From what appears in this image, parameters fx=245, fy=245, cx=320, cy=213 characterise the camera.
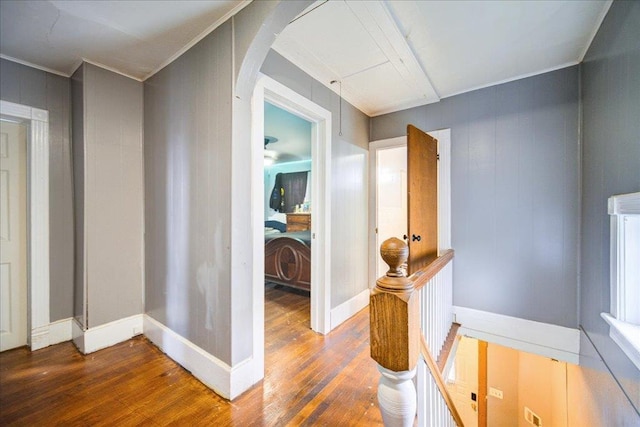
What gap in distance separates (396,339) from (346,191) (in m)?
2.04

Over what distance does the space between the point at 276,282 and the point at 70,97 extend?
297 centimetres

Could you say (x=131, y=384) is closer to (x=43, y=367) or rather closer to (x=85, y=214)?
(x=43, y=367)

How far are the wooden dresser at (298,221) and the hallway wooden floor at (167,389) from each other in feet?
12.6

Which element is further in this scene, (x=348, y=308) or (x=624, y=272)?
(x=348, y=308)

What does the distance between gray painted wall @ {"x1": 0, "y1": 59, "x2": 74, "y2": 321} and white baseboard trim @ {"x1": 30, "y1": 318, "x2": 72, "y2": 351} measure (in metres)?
0.06

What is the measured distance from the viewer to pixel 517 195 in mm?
2281

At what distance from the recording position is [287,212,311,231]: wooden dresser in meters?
5.92

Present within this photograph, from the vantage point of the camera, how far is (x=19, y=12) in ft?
4.78

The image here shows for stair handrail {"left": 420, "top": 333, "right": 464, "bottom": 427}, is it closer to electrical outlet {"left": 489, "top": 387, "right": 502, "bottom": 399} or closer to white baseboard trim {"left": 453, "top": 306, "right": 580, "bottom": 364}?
white baseboard trim {"left": 453, "top": 306, "right": 580, "bottom": 364}

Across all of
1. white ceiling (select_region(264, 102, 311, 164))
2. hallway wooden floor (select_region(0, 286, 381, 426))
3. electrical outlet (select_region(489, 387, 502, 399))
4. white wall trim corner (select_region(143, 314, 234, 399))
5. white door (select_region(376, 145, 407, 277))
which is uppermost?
white ceiling (select_region(264, 102, 311, 164))

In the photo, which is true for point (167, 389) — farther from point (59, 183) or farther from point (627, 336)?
point (627, 336)

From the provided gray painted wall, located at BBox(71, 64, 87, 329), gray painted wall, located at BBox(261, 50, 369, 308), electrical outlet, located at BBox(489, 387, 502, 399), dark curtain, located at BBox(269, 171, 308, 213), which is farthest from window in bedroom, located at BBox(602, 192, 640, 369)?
dark curtain, located at BBox(269, 171, 308, 213)

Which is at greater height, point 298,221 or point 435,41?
point 435,41

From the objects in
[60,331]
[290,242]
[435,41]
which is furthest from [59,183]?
[435,41]
